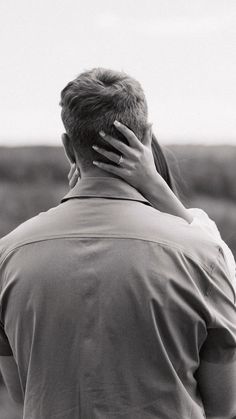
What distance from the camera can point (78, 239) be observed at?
1386 millimetres

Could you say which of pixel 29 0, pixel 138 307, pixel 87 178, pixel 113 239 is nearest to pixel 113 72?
pixel 87 178

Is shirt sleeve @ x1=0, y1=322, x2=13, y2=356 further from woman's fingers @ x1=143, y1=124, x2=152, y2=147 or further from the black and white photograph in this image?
woman's fingers @ x1=143, y1=124, x2=152, y2=147

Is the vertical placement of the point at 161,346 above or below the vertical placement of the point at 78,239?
below

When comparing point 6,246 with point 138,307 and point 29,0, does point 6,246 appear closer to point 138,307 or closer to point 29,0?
point 138,307

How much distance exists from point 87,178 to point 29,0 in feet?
7.92

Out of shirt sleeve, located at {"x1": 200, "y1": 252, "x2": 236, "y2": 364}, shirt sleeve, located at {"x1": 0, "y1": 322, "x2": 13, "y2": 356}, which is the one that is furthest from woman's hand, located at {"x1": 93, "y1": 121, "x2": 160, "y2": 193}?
shirt sleeve, located at {"x1": 0, "y1": 322, "x2": 13, "y2": 356}

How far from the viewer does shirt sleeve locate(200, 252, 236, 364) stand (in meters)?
1.39

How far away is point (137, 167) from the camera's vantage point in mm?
1550

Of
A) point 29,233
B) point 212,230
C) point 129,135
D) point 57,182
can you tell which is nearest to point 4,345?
point 29,233

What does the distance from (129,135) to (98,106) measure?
0.27 feet

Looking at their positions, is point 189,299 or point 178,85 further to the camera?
point 178,85

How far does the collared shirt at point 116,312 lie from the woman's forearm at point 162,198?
248mm

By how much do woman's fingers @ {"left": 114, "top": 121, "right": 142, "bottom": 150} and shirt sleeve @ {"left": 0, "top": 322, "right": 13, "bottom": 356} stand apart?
43 centimetres

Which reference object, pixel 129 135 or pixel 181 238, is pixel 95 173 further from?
pixel 181 238
